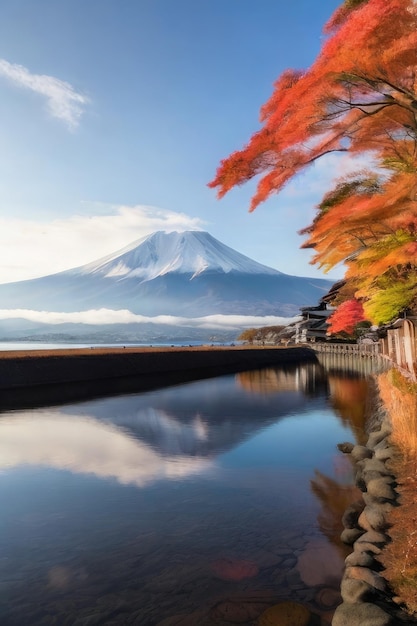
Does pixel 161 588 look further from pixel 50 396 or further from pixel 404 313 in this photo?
pixel 50 396

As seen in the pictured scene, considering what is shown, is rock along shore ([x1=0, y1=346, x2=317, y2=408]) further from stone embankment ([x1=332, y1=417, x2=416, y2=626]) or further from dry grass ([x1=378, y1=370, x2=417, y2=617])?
stone embankment ([x1=332, y1=417, x2=416, y2=626])

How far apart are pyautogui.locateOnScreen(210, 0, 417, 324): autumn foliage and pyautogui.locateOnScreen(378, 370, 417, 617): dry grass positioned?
149 inches

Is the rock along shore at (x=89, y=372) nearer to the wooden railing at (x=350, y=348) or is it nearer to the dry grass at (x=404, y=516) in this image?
the wooden railing at (x=350, y=348)

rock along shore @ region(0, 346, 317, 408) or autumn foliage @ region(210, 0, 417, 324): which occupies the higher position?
autumn foliage @ region(210, 0, 417, 324)

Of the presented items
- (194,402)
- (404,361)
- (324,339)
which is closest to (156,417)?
(194,402)

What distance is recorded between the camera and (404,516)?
7.07 m

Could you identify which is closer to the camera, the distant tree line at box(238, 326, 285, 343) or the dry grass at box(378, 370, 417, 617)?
the dry grass at box(378, 370, 417, 617)

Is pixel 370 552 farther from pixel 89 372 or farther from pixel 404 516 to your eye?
pixel 89 372

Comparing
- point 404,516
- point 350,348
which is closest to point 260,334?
point 350,348

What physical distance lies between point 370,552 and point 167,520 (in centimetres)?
408

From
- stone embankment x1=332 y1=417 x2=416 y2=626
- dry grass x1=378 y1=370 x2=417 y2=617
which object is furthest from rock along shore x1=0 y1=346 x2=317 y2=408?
stone embankment x1=332 y1=417 x2=416 y2=626

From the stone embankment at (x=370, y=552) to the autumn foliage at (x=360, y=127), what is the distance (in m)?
4.74

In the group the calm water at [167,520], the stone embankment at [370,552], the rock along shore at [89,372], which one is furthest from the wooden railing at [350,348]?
the stone embankment at [370,552]

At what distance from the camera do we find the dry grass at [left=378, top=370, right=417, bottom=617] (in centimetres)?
518
